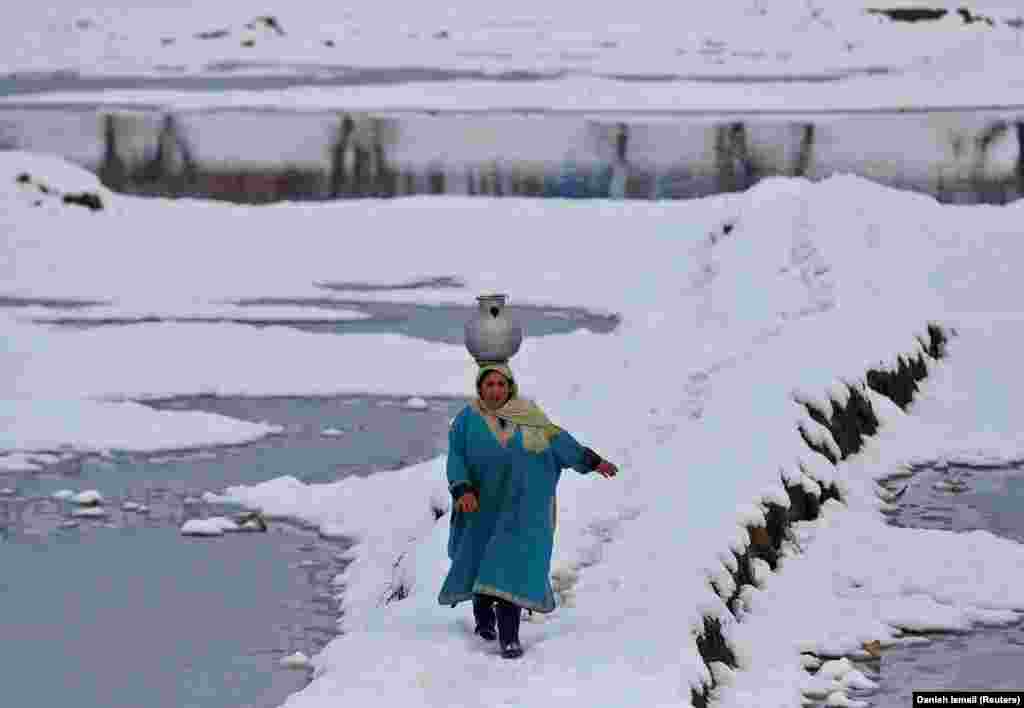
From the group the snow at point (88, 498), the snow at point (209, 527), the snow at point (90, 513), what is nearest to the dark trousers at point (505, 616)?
the snow at point (209, 527)

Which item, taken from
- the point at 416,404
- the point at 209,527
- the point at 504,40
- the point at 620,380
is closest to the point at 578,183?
the point at 416,404

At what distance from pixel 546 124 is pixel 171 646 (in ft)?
95.8

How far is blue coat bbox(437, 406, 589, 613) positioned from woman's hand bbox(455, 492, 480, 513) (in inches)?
2.4

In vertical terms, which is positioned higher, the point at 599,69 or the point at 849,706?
the point at 849,706

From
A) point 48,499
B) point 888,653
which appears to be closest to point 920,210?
point 48,499

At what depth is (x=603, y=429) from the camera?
41.7 feet

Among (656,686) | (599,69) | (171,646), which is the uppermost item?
(656,686)

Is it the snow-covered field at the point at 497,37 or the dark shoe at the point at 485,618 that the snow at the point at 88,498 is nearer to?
the dark shoe at the point at 485,618

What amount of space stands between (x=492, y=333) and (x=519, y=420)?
36cm

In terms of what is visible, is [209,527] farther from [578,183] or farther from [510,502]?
[578,183]

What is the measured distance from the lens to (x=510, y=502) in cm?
763

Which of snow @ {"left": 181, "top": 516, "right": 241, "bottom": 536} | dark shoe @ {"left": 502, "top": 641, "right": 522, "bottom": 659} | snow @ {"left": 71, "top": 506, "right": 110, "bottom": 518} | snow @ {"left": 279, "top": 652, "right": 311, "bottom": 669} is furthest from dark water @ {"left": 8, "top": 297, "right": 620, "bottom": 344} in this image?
dark shoe @ {"left": 502, "top": 641, "right": 522, "bottom": 659}

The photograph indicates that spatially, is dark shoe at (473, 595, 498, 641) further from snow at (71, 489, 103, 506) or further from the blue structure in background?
the blue structure in background

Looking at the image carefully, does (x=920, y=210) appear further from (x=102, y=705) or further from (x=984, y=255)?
(x=102, y=705)
